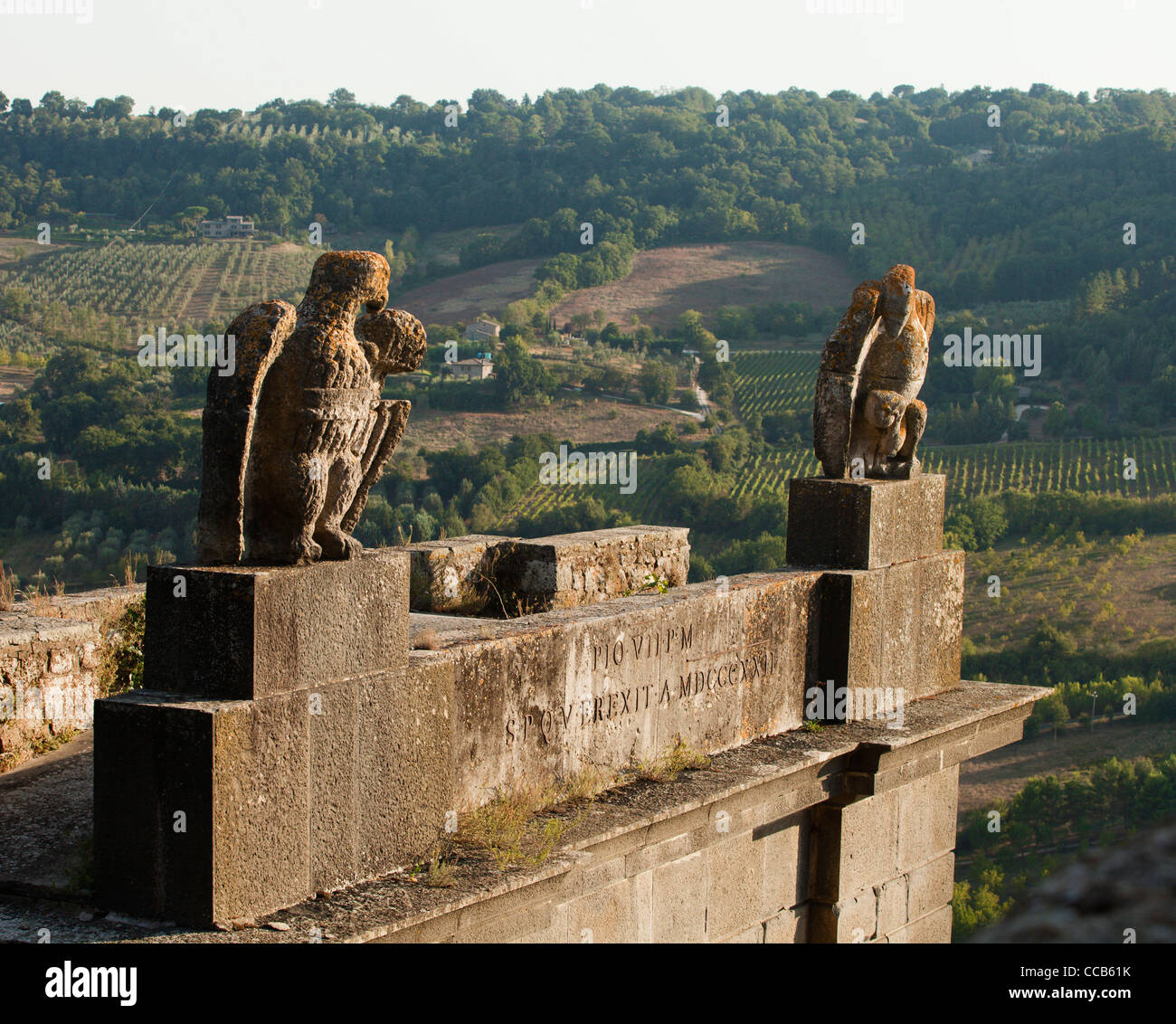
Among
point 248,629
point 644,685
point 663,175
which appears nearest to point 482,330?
point 663,175

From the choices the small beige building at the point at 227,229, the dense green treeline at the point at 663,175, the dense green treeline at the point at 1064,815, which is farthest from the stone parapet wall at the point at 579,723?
the dense green treeline at the point at 663,175

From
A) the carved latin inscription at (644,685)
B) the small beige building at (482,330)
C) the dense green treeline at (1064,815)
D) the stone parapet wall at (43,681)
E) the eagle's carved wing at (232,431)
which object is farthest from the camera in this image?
the small beige building at (482,330)

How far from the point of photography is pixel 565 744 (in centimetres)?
473

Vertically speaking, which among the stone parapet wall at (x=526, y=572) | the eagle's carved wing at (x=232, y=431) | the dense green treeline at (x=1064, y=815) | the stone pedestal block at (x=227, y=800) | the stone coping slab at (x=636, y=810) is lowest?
the dense green treeline at (x=1064, y=815)

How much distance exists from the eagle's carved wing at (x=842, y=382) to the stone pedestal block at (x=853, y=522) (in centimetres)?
15

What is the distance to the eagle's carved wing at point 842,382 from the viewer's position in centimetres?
635

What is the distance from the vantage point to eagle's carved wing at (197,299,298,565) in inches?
143

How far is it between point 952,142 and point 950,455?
60.8 metres

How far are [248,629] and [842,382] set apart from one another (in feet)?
11.9

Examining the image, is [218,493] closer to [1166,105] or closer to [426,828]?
[426,828]

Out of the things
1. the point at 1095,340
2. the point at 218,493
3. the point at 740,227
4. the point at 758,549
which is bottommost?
the point at 758,549

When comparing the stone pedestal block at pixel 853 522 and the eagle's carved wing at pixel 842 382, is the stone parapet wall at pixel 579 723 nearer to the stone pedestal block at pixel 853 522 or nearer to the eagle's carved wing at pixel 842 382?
the stone pedestal block at pixel 853 522

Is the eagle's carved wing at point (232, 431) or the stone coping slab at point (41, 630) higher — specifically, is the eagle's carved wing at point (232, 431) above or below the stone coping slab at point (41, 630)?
above

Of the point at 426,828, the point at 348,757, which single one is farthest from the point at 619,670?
the point at 348,757
